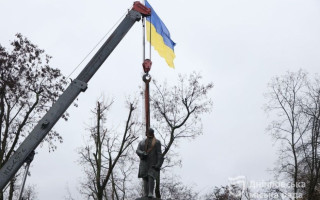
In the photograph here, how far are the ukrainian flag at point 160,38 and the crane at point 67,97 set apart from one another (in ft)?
2.71

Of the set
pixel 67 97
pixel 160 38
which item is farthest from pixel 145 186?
pixel 160 38

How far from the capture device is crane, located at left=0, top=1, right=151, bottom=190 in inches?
308

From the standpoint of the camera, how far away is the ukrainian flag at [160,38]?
1059 centimetres

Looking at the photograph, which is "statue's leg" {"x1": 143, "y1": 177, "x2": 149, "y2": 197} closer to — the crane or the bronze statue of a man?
the bronze statue of a man

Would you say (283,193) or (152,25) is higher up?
(152,25)

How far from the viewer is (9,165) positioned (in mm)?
7801

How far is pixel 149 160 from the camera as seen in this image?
9.15m

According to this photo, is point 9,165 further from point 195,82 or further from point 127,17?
point 195,82

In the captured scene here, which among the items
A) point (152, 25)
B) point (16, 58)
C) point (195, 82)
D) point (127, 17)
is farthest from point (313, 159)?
point (16, 58)

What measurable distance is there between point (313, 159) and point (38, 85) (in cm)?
1326

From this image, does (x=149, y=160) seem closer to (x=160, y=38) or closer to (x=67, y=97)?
(x=67, y=97)

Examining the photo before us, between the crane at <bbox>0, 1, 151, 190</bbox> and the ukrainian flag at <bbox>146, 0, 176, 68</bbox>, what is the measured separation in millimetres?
825

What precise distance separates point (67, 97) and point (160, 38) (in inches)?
139

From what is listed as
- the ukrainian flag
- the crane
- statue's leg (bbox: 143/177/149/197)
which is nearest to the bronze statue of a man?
statue's leg (bbox: 143/177/149/197)
